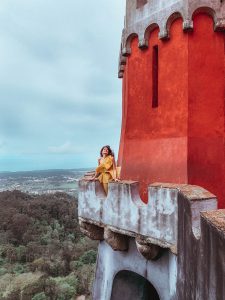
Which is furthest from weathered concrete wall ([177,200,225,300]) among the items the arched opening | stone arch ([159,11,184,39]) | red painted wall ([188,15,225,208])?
stone arch ([159,11,184,39])

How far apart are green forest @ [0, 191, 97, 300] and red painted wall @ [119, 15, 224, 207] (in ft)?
78.8

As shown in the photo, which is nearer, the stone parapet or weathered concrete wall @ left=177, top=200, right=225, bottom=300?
weathered concrete wall @ left=177, top=200, right=225, bottom=300

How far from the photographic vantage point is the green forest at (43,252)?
29547mm

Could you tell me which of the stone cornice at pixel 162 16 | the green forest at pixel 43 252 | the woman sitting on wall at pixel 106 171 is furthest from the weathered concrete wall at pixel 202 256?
the green forest at pixel 43 252

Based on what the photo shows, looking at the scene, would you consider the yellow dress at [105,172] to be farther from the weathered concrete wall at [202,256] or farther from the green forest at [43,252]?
the green forest at [43,252]

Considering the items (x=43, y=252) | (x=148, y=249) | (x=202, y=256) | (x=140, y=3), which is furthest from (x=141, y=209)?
(x=43, y=252)

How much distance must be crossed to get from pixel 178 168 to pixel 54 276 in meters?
33.2

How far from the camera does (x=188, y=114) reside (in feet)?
20.8

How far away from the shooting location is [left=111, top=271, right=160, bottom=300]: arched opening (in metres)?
7.36

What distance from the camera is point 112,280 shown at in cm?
741

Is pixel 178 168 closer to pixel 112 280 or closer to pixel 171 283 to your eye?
pixel 171 283

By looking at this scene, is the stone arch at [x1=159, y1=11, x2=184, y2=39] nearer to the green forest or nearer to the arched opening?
the arched opening

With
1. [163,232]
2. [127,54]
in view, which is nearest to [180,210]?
[163,232]

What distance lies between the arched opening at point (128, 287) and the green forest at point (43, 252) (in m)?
21.8
